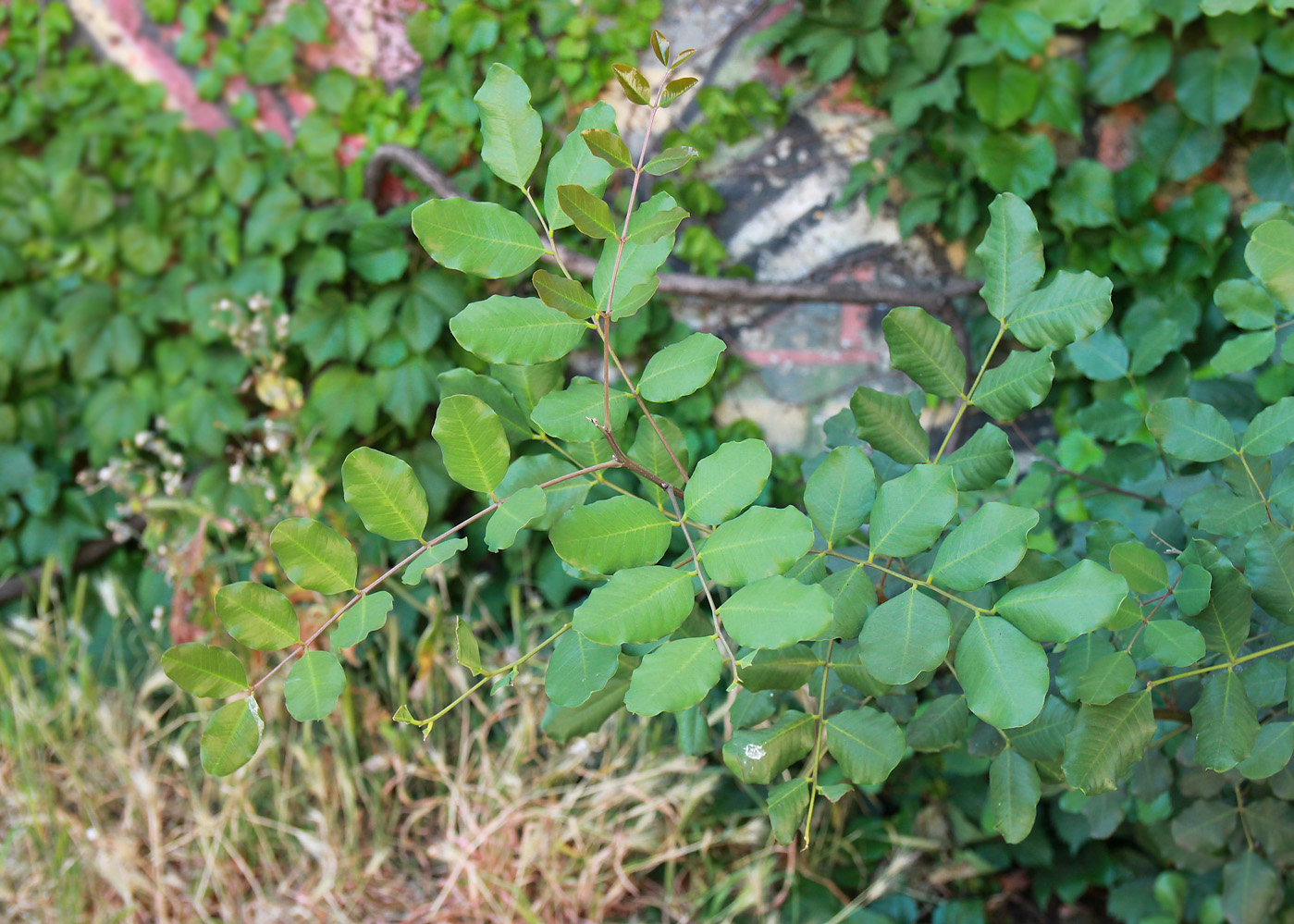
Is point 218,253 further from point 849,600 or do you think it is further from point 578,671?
point 849,600

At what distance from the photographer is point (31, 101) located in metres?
2.39

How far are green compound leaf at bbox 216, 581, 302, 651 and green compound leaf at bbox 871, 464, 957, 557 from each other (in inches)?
16.8

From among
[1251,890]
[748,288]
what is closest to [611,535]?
[1251,890]

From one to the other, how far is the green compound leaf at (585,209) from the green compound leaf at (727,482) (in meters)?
0.17

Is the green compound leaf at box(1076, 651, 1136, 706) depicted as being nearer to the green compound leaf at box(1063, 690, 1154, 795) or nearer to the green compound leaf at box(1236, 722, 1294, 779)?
the green compound leaf at box(1063, 690, 1154, 795)

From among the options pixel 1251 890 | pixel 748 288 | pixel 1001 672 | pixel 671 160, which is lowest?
pixel 1251 890

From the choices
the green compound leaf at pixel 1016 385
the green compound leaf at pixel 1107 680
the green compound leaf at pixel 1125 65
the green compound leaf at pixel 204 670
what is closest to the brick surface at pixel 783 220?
the green compound leaf at pixel 1125 65

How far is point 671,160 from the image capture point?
640 millimetres

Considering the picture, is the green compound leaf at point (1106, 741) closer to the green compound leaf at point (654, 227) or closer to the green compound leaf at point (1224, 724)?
the green compound leaf at point (1224, 724)

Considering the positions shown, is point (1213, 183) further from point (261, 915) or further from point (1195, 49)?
point (261, 915)

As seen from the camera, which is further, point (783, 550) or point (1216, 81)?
point (1216, 81)

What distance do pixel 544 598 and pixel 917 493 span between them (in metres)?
1.76

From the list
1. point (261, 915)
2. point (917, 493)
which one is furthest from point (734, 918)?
point (917, 493)

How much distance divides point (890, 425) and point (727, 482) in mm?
201
